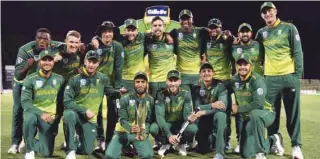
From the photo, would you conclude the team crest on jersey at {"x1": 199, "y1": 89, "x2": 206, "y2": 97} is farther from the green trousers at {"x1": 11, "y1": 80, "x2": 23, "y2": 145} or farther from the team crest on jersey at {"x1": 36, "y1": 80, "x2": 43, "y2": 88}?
the green trousers at {"x1": 11, "y1": 80, "x2": 23, "y2": 145}

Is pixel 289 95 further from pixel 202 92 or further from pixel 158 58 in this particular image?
pixel 158 58

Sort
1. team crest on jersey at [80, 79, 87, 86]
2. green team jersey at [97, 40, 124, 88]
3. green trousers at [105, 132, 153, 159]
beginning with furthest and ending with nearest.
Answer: green team jersey at [97, 40, 124, 88]
team crest on jersey at [80, 79, 87, 86]
green trousers at [105, 132, 153, 159]

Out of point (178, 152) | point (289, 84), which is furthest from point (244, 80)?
point (178, 152)

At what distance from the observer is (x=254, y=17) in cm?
2483

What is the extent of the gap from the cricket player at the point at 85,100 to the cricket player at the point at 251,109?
76.5 inches

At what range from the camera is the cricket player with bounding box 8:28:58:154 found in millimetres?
5988

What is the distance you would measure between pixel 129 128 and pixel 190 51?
182cm

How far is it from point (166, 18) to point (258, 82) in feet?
53.5

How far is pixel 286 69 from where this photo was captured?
5812mm

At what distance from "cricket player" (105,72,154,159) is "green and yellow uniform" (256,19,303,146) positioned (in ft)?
6.02

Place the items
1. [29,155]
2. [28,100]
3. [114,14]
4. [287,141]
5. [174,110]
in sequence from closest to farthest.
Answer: [29,155], [28,100], [174,110], [287,141], [114,14]

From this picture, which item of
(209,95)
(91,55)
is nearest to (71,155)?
(91,55)

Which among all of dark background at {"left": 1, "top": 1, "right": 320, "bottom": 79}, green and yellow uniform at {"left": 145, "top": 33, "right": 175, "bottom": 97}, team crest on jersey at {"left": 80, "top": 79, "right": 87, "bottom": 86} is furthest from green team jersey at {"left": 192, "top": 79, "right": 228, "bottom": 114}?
dark background at {"left": 1, "top": 1, "right": 320, "bottom": 79}

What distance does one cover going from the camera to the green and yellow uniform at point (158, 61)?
21.1 ft
